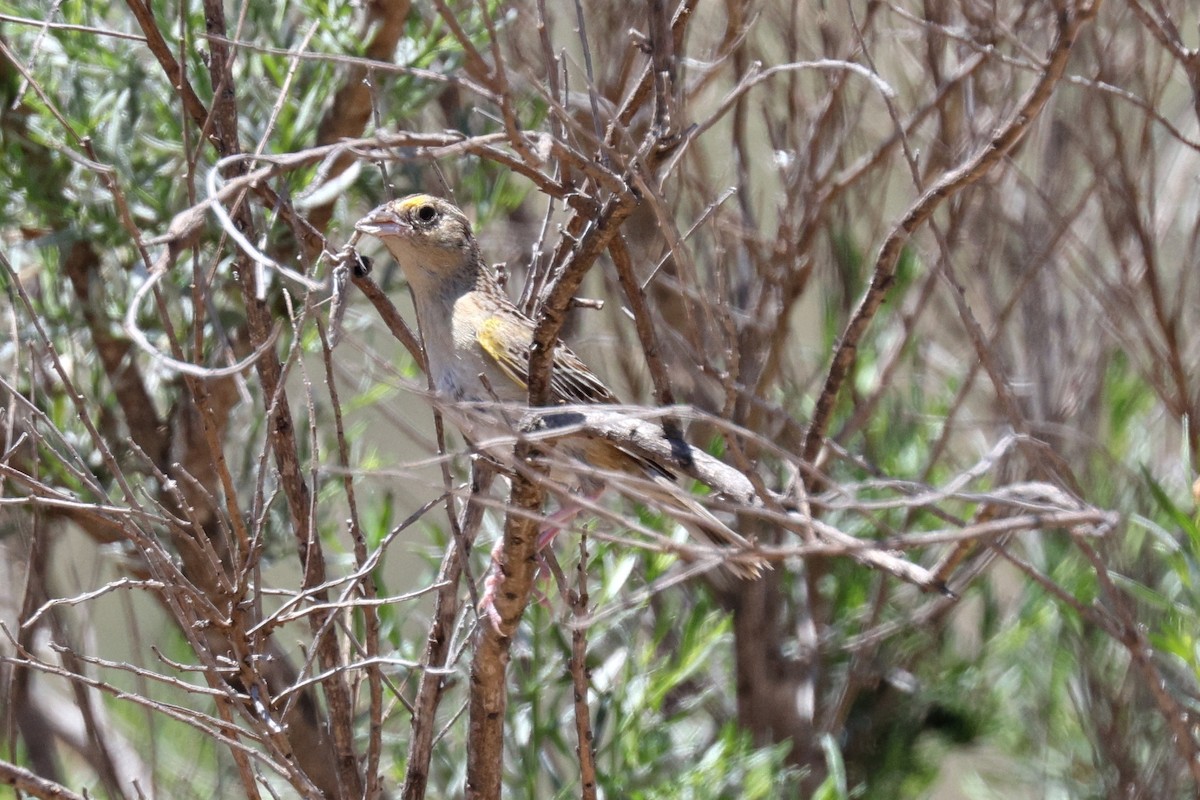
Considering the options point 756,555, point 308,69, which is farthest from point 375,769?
point 308,69

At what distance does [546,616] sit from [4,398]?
1.91 m

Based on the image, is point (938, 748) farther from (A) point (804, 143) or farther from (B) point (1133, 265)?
(A) point (804, 143)

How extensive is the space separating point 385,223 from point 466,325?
39 cm

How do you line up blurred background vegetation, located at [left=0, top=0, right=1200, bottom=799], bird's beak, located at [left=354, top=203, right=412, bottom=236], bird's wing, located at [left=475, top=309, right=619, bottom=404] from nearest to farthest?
blurred background vegetation, located at [left=0, top=0, right=1200, bottom=799] < bird's beak, located at [left=354, top=203, right=412, bottom=236] < bird's wing, located at [left=475, top=309, right=619, bottom=404]

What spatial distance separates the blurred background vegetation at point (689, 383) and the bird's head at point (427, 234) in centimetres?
25

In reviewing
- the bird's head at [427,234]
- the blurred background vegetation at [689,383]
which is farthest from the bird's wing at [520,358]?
the bird's head at [427,234]

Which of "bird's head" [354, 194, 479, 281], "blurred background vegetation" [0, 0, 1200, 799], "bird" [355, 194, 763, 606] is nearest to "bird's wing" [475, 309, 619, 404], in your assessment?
"bird" [355, 194, 763, 606]

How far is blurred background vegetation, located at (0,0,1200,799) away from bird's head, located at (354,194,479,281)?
25 cm

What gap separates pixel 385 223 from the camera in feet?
13.5

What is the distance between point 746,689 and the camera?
548 centimetres

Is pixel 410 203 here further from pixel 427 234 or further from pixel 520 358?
pixel 520 358

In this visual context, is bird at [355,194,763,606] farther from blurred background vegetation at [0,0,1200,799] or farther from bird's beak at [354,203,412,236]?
blurred background vegetation at [0,0,1200,799]

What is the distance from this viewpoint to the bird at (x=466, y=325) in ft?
13.3

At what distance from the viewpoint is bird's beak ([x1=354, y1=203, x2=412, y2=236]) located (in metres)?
3.98
